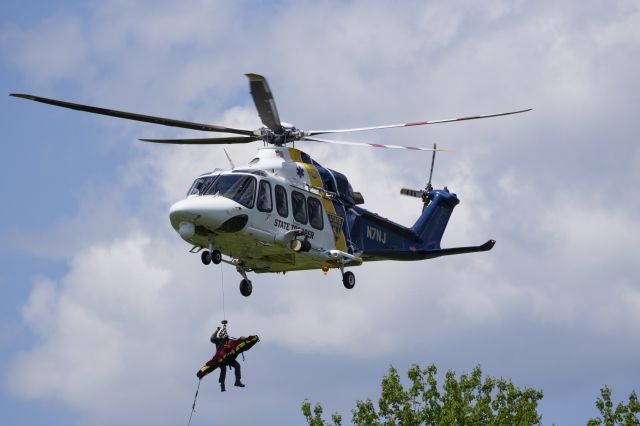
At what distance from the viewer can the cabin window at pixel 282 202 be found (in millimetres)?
49188

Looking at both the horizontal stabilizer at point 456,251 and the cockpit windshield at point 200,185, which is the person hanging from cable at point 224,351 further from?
the horizontal stabilizer at point 456,251

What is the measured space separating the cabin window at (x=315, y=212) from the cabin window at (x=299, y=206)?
10.7 inches

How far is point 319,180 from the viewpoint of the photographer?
169 ft

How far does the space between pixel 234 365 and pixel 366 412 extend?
21.8 metres

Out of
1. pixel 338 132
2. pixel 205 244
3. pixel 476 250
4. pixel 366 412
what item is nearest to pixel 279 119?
pixel 338 132

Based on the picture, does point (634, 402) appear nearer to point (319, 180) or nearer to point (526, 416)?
point (526, 416)

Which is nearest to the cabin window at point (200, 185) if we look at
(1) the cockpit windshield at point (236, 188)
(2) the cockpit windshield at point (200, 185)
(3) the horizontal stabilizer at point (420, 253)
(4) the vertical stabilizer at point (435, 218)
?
(2) the cockpit windshield at point (200, 185)

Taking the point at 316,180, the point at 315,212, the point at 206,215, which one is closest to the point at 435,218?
the point at 316,180

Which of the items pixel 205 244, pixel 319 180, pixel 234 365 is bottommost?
pixel 234 365

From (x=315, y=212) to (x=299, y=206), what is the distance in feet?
2.71

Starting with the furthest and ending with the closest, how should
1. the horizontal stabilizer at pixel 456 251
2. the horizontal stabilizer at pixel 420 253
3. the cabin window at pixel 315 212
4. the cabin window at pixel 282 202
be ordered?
1. the horizontal stabilizer at pixel 456 251
2. the horizontal stabilizer at pixel 420 253
3. the cabin window at pixel 315 212
4. the cabin window at pixel 282 202

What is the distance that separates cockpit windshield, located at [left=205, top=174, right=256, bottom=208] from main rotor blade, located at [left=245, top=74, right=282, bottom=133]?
232 centimetres

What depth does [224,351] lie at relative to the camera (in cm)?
4819

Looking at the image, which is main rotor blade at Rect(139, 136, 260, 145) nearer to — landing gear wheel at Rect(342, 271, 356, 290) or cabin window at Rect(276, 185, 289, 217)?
cabin window at Rect(276, 185, 289, 217)
